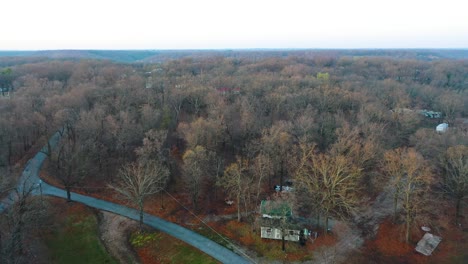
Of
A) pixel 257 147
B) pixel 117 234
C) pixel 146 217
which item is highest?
pixel 257 147

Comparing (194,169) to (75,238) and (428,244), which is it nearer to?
(75,238)

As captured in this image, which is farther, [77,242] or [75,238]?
[75,238]

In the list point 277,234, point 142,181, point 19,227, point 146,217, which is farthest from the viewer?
point 146,217

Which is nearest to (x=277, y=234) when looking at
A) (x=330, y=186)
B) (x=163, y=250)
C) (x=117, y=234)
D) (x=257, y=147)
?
(x=330, y=186)

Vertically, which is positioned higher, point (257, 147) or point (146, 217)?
point (257, 147)

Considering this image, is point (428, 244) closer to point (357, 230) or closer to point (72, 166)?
point (357, 230)

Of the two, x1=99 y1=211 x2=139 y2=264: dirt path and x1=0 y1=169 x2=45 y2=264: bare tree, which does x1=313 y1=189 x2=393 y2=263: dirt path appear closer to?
x1=99 y1=211 x2=139 y2=264: dirt path

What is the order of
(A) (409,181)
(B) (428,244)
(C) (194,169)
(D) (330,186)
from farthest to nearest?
1. (C) (194,169)
2. (D) (330,186)
3. (A) (409,181)
4. (B) (428,244)
